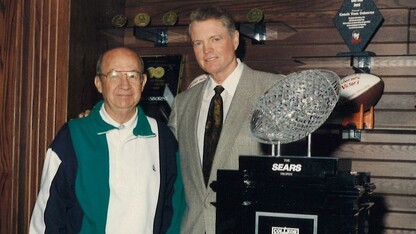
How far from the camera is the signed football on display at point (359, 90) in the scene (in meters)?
3.61

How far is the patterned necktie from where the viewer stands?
112 inches

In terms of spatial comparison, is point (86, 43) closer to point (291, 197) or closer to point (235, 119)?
point (235, 119)

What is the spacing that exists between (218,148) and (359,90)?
3.97ft

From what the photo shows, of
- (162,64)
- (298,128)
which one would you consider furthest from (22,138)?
(298,128)

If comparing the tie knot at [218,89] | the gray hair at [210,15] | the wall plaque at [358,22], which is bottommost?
the tie knot at [218,89]

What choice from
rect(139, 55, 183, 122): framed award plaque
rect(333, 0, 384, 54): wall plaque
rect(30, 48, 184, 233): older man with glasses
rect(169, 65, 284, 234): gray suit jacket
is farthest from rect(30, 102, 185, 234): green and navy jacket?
rect(333, 0, 384, 54): wall plaque

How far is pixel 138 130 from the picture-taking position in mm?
2758

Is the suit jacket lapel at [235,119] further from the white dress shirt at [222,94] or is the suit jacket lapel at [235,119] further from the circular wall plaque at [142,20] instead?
the circular wall plaque at [142,20]

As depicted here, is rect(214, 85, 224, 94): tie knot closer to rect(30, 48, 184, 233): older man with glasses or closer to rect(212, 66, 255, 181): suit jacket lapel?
rect(212, 66, 255, 181): suit jacket lapel

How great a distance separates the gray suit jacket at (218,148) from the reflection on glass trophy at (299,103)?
0.46m

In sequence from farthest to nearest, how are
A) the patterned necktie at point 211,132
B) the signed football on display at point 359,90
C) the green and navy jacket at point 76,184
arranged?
the signed football on display at point 359,90 < the patterned necktie at point 211,132 < the green and navy jacket at point 76,184

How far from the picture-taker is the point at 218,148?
281cm

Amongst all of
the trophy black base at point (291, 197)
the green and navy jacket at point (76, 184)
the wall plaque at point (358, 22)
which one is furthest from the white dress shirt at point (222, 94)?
the wall plaque at point (358, 22)

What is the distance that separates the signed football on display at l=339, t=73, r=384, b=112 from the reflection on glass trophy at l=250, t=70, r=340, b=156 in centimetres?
132
